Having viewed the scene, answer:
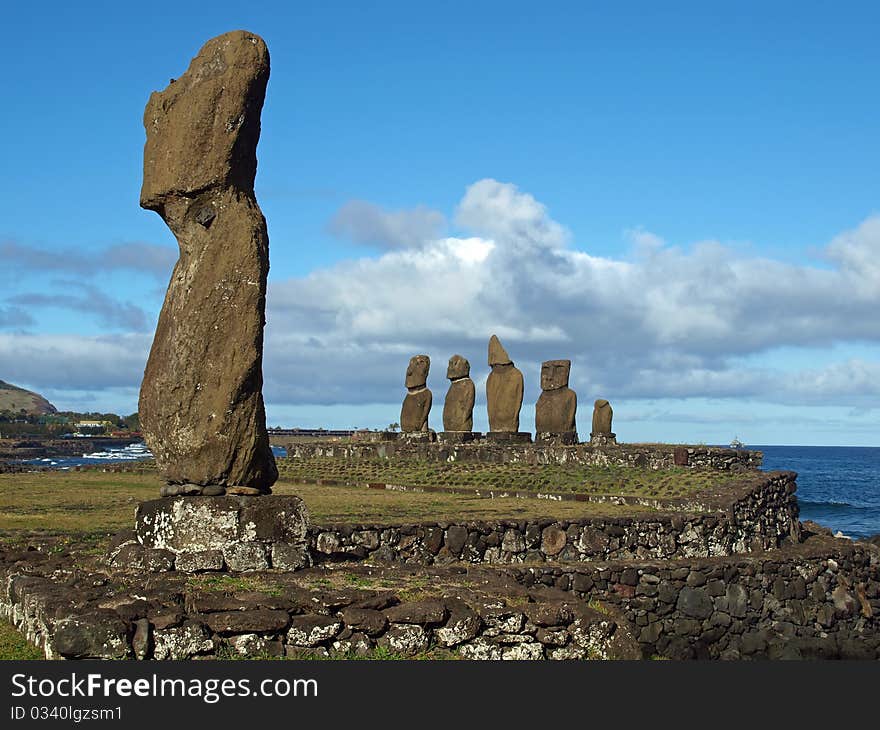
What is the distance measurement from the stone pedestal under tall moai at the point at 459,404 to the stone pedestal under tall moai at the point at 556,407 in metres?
2.58

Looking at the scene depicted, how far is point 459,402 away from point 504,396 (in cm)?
209

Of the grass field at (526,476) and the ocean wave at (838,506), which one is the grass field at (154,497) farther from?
the ocean wave at (838,506)

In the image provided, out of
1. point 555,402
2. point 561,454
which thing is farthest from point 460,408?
point 561,454

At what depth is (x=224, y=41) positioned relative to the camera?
960 cm

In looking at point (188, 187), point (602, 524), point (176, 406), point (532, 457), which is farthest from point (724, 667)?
point (532, 457)

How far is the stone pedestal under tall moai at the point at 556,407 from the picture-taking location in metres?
35.0

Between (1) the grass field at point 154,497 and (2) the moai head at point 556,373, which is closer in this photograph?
(1) the grass field at point 154,497

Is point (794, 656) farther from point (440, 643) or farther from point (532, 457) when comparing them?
point (532, 457)

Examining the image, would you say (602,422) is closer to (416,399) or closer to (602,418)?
(602,418)

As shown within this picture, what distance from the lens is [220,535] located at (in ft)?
29.9

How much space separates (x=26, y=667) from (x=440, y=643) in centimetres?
278

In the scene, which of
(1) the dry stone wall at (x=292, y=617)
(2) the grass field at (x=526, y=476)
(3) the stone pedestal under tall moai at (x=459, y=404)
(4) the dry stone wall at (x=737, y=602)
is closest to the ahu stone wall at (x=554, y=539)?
(4) the dry stone wall at (x=737, y=602)

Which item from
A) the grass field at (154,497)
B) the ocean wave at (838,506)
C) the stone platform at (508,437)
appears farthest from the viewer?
the ocean wave at (838,506)

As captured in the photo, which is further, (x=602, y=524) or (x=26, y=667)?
(x=602, y=524)
